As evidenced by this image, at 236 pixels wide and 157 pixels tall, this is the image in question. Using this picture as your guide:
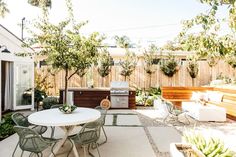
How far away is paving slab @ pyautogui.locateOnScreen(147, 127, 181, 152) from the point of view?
6.22 m

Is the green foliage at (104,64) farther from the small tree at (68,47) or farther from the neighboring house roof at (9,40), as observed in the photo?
the small tree at (68,47)

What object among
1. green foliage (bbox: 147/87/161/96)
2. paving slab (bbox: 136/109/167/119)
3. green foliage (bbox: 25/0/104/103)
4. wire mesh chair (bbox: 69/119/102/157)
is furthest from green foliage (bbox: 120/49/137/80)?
wire mesh chair (bbox: 69/119/102/157)

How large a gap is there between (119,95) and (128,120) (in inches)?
104

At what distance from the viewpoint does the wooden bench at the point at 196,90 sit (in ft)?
31.6

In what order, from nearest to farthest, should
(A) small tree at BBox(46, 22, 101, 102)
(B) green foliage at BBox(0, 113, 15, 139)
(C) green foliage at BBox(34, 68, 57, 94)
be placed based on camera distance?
(B) green foliage at BBox(0, 113, 15, 139) → (A) small tree at BBox(46, 22, 101, 102) → (C) green foliage at BBox(34, 68, 57, 94)

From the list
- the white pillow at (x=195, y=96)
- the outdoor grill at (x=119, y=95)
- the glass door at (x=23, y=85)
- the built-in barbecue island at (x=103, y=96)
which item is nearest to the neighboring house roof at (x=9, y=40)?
the glass door at (x=23, y=85)

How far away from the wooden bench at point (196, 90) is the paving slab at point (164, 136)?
2.90m

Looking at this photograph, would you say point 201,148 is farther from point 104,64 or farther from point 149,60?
point 149,60

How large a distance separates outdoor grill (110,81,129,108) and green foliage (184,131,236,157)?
8.17 metres

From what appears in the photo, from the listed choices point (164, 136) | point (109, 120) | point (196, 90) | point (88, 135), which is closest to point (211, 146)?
point (88, 135)

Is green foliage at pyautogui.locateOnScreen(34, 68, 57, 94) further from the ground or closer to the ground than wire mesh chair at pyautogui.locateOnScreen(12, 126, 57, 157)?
further from the ground

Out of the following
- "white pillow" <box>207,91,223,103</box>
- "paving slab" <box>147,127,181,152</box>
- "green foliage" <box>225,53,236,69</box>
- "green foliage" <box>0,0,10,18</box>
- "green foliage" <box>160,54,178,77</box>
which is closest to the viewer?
"green foliage" <box>225,53,236,69</box>

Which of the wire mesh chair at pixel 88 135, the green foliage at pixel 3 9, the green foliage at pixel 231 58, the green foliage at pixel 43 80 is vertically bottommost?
the wire mesh chair at pixel 88 135

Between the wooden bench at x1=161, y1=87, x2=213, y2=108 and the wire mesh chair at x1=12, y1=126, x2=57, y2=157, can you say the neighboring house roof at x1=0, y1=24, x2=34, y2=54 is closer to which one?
the wire mesh chair at x1=12, y1=126, x2=57, y2=157
